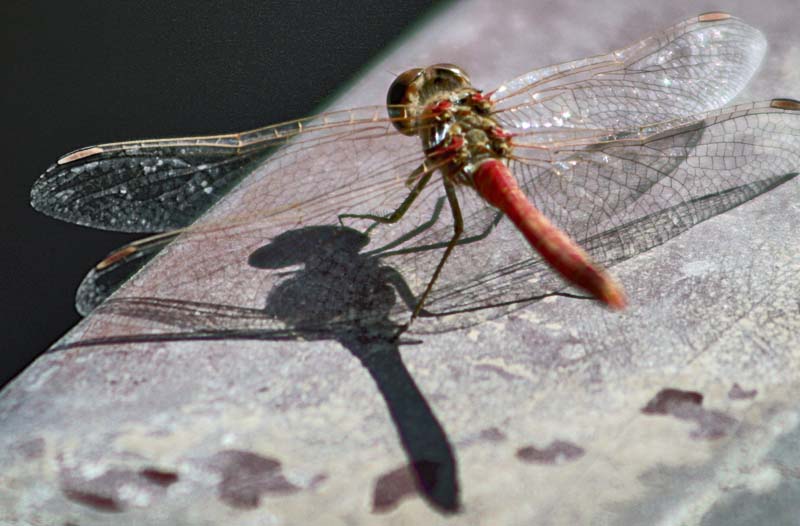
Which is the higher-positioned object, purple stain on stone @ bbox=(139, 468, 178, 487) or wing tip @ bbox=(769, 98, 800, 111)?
wing tip @ bbox=(769, 98, 800, 111)

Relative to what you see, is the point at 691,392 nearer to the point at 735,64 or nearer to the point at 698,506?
the point at 698,506

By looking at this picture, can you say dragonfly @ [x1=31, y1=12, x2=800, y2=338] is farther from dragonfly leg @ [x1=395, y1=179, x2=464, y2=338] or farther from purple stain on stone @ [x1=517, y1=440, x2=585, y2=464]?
purple stain on stone @ [x1=517, y1=440, x2=585, y2=464]

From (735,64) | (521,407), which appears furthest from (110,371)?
(735,64)

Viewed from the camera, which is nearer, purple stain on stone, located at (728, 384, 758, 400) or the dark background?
purple stain on stone, located at (728, 384, 758, 400)

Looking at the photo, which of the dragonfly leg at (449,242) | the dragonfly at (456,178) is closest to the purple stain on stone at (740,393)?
the dragonfly at (456,178)

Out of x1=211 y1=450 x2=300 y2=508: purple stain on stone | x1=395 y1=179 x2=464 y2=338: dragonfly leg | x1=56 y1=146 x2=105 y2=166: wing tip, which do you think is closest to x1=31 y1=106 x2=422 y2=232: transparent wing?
x1=56 y1=146 x2=105 y2=166: wing tip

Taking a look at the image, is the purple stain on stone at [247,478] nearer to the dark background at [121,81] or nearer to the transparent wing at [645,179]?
the transparent wing at [645,179]

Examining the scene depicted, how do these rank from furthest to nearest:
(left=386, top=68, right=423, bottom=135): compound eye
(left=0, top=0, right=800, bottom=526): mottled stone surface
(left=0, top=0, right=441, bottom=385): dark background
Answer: (left=0, top=0, right=441, bottom=385): dark background, (left=386, top=68, right=423, bottom=135): compound eye, (left=0, top=0, right=800, bottom=526): mottled stone surface
